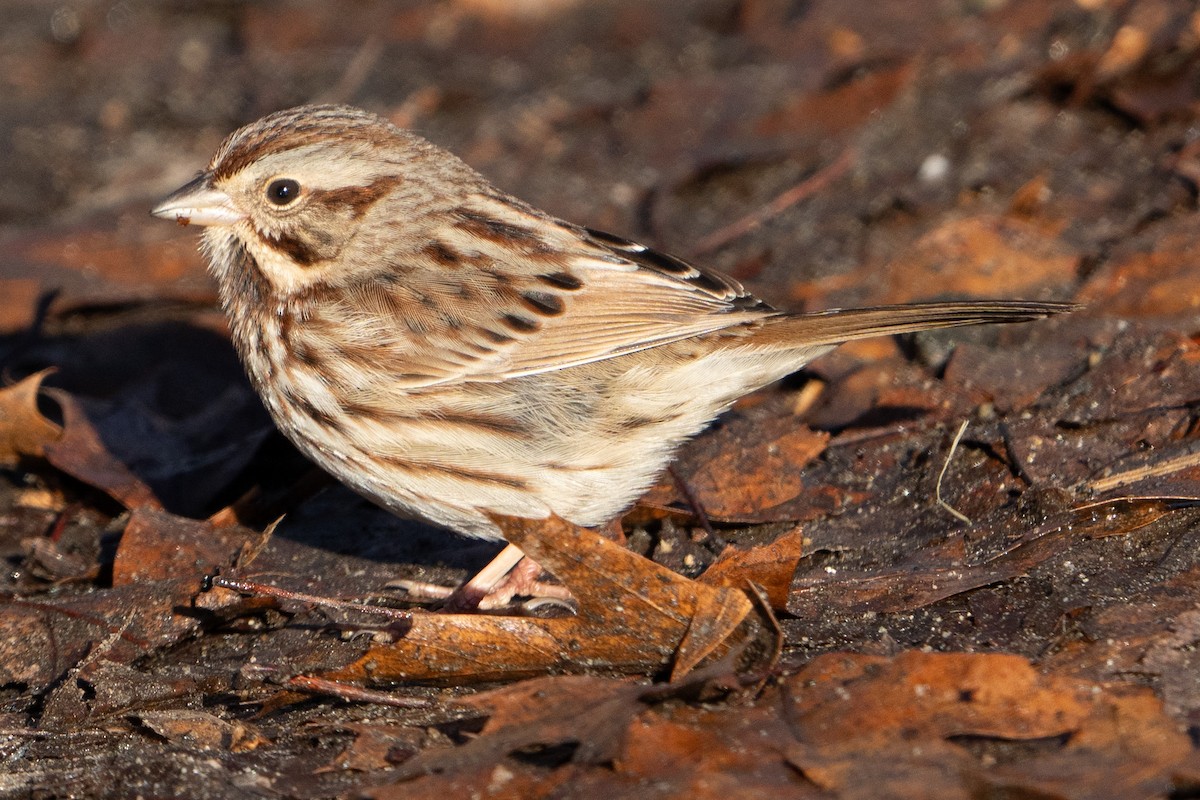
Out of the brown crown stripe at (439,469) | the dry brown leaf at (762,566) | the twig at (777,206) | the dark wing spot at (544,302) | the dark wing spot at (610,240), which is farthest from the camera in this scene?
the twig at (777,206)

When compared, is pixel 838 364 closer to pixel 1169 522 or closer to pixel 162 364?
pixel 1169 522

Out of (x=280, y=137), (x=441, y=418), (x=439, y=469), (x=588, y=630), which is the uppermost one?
(x=280, y=137)

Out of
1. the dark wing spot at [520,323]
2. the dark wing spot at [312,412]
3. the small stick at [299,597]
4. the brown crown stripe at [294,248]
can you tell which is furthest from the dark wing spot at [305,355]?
the small stick at [299,597]

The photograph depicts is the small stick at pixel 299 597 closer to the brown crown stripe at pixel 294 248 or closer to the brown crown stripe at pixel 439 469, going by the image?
the brown crown stripe at pixel 439 469

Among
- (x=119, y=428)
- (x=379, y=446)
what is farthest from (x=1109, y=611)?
(x=119, y=428)

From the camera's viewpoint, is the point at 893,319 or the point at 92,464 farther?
the point at 92,464

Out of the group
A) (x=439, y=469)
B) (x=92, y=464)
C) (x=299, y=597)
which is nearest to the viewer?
(x=299, y=597)

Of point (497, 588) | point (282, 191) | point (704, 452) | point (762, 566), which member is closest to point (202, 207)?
point (282, 191)

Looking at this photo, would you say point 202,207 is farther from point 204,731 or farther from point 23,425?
point 204,731
